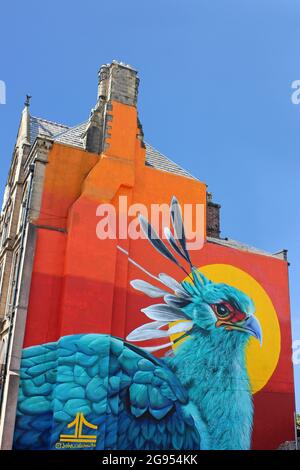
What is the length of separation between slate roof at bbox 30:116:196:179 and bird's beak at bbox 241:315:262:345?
30.0ft

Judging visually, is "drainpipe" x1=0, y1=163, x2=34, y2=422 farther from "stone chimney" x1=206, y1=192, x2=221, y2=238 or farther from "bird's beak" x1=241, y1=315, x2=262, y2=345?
"stone chimney" x1=206, y1=192, x2=221, y2=238

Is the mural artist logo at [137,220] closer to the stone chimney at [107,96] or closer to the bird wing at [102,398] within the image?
the stone chimney at [107,96]

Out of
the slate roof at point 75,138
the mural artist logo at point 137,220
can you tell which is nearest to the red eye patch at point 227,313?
the mural artist logo at point 137,220

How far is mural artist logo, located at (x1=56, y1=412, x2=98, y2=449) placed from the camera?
20.0 metres

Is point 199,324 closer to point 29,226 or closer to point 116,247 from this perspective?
point 116,247

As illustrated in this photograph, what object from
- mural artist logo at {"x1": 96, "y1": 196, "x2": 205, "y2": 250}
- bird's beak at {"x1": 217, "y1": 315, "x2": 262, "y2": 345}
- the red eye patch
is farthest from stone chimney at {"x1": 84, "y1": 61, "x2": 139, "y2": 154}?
bird's beak at {"x1": 217, "y1": 315, "x2": 262, "y2": 345}

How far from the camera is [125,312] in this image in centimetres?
2327

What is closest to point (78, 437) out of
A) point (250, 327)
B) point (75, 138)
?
point (250, 327)

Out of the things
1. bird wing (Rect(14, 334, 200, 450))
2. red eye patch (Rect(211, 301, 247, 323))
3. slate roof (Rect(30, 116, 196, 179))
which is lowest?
bird wing (Rect(14, 334, 200, 450))

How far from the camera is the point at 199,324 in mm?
25250

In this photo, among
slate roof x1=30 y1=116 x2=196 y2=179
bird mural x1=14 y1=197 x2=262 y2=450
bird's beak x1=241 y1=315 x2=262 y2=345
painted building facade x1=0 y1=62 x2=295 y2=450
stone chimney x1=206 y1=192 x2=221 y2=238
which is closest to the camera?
bird mural x1=14 y1=197 x2=262 y2=450

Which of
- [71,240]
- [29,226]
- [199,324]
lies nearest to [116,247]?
[71,240]
